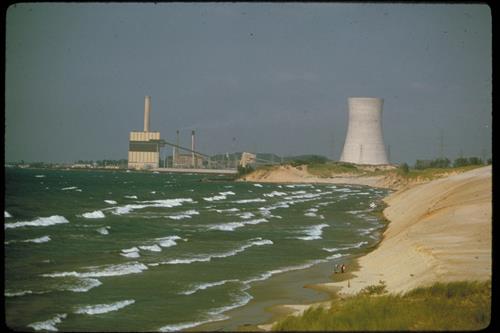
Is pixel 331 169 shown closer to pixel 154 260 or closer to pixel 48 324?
pixel 154 260

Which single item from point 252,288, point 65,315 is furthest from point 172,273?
point 65,315

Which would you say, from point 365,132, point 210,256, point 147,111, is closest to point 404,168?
point 365,132

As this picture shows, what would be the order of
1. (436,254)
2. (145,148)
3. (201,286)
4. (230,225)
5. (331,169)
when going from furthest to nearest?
(145,148) → (331,169) → (230,225) → (201,286) → (436,254)

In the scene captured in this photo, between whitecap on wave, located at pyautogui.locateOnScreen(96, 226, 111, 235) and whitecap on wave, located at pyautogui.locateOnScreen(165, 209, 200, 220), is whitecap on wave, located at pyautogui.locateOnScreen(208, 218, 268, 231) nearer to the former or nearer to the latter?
whitecap on wave, located at pyautogui.locateOnScreen(165, 209, 200, 220)

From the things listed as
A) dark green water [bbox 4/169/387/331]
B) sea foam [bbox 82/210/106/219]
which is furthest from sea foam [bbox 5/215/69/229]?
sea foam [bbox 82/210/106/219]

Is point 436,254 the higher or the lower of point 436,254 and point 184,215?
the higher
